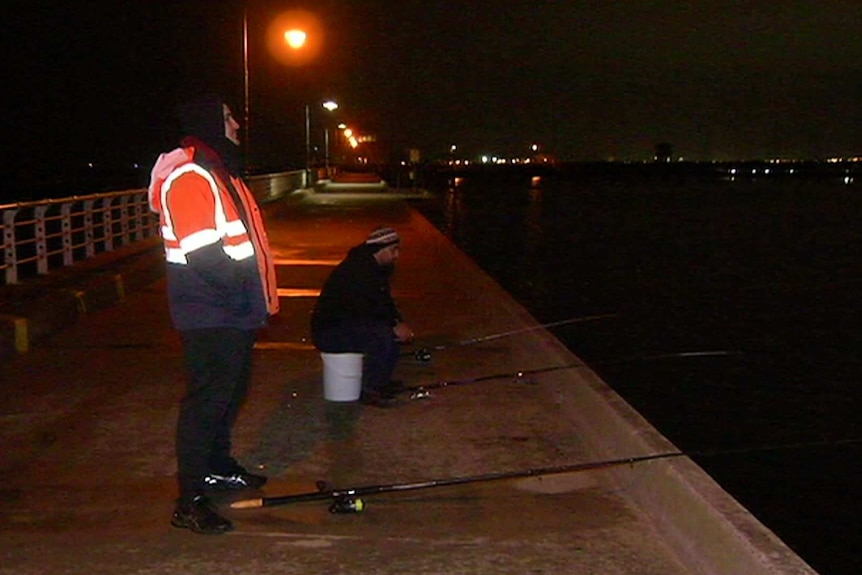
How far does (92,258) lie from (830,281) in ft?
44.5

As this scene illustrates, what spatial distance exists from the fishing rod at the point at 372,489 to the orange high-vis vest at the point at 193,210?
3.95 feet

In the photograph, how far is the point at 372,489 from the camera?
577 centimetres

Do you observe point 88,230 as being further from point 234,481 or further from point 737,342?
point 234,481

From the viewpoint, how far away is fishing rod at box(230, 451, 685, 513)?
5703 mm

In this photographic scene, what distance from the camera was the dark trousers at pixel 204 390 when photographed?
5.22 meters

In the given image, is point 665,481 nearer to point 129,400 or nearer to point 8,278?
point 129,400

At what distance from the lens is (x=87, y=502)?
5863 mm

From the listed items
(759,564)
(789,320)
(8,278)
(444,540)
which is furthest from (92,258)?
(759,564)

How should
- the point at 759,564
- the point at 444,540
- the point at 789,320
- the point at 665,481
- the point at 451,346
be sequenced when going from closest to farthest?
the point at 759,564
the point at 444,540
the point at 665,481
the point at 451,346
the point at 789,320

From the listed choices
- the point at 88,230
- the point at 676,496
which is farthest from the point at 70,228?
the point at 676,496

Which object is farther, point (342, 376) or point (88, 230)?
point (88, 230)

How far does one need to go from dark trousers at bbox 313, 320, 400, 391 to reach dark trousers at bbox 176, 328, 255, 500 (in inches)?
108

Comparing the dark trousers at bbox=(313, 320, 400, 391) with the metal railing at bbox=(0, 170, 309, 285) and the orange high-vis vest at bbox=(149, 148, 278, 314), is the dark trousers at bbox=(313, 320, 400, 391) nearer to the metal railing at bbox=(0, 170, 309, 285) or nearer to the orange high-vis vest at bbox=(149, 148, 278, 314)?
the orange high-vis vest at bbox=(149, 148, 278, 314)

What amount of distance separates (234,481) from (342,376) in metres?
2.31
